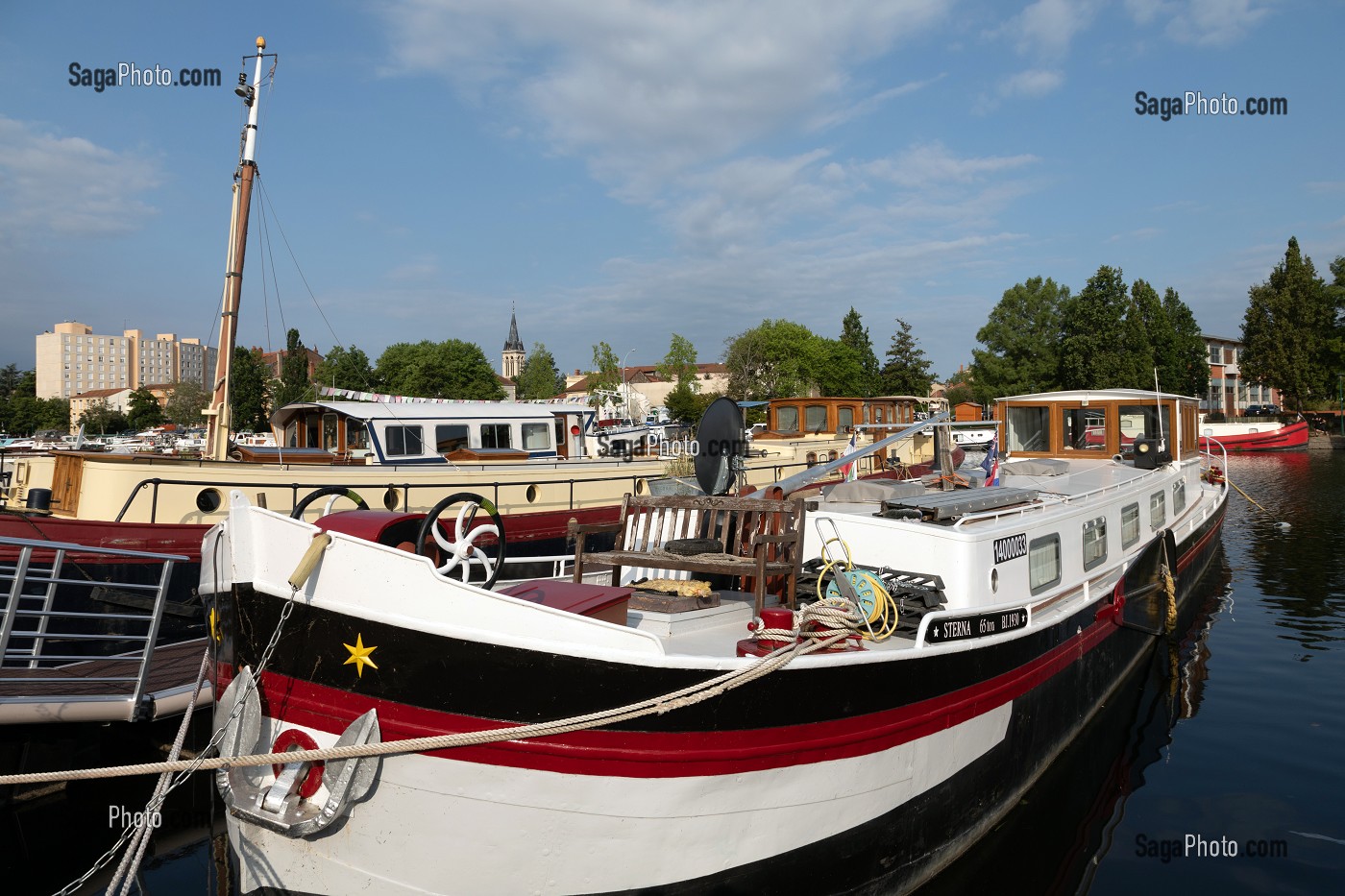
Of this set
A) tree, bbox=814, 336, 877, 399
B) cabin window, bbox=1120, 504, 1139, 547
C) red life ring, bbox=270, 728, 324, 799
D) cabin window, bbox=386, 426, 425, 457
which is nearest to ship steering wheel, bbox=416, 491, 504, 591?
red life ring, bbox=270, 728, 324, 799

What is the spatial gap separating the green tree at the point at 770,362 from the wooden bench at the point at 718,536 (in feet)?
220

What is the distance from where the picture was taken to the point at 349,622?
15.1 feet

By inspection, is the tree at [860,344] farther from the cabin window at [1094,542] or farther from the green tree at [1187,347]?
the cabin window at [1094,542]

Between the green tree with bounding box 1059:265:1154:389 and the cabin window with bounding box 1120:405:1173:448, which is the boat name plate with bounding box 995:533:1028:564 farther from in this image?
the green tree with bounding box 1059:265:1154:389

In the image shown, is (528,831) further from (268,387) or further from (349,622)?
(268,387)

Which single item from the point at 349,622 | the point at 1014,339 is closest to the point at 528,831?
the point at 349,622

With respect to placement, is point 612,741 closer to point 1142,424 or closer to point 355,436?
point 1142,424

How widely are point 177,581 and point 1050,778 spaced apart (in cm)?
1074

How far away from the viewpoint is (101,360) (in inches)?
6949

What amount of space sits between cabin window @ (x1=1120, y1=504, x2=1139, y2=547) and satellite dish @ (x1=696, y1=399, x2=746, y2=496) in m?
5.62

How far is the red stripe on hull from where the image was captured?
4539mm

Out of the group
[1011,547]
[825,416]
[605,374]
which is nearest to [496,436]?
[825,416]

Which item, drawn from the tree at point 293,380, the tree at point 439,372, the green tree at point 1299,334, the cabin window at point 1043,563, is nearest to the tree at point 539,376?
the tree at point 439,372

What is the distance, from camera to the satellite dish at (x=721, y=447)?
7.86 metres
